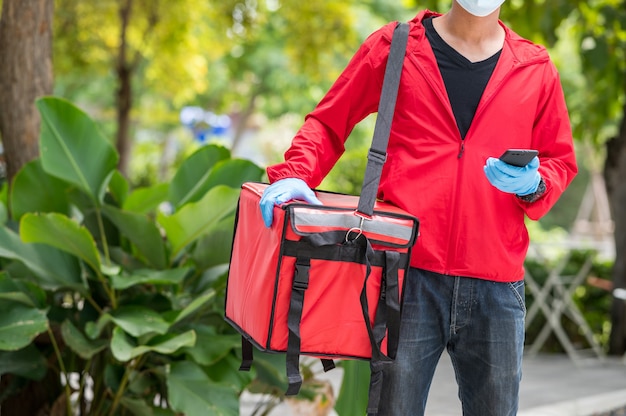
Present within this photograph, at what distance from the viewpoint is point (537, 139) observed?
2.41 meters

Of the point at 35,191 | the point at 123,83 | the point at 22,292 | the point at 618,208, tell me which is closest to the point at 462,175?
the point at 22,292

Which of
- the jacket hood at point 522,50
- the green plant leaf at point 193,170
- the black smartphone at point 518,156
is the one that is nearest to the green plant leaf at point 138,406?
the green plant leaf at point 193,170

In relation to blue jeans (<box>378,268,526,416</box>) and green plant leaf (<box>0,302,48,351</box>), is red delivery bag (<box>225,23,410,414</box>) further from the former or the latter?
green plant leaf (<box>0,302,48,351</box>)

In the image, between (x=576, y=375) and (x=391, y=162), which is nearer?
(x=391, y=162)

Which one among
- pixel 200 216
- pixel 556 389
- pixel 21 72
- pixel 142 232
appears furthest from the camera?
pixel 556 389

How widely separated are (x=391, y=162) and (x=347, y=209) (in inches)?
10.4

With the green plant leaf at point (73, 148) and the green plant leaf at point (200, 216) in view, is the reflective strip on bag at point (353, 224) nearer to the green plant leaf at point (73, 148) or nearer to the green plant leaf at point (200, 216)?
the green plant leaf at point (200, 216)

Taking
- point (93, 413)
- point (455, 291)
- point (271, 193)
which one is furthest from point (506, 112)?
point (93, 413)

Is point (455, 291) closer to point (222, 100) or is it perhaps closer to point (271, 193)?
point (271, 193)

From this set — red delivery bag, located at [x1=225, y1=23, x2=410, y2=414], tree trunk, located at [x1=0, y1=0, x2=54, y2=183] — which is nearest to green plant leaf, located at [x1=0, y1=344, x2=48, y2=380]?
tree trunk, located at [x1=0, y1=0, x2=54, y2=183]

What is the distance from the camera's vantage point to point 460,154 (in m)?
2.32

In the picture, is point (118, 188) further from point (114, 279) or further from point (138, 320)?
point (138, 320)

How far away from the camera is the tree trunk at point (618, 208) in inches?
334

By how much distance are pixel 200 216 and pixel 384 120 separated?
1.68 m
